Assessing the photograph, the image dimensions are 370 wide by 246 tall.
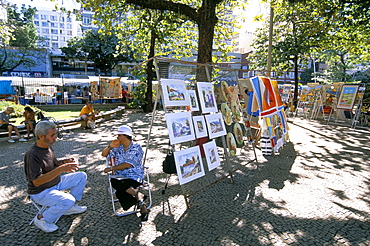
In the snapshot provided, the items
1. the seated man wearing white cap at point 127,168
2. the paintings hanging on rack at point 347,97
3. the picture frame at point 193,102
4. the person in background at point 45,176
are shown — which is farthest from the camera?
the paintings hanging on rack at point 347,97

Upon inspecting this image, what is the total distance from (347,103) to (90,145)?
11044mm

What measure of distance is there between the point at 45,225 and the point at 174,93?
2.23 m

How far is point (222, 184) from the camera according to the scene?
4.57 metres

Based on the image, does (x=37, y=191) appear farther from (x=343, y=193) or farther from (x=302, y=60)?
(x=302, y=60)

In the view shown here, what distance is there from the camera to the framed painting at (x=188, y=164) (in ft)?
11.3

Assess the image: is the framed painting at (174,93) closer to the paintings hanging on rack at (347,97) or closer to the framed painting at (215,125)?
the framed painting at (215,125)

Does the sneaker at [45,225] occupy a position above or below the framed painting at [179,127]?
below

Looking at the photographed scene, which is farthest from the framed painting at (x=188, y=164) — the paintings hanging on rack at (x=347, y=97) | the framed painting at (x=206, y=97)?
the paintings hanging on rack at (x=347, y=97)

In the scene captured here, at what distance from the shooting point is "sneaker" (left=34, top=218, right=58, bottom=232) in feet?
9.60

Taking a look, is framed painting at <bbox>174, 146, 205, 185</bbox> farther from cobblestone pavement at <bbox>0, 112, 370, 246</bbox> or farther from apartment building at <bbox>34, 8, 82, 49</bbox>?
apartment building at <bbox>34, 8, 82, 49</bbox>

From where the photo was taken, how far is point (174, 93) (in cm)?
360

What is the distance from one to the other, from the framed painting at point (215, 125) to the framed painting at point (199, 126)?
3.9 inches

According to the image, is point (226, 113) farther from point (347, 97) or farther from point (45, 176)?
point (347, 97)

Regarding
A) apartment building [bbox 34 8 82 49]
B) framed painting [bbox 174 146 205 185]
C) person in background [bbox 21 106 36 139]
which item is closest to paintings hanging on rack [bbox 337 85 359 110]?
framed painting [bbox 174 146 205 185]
